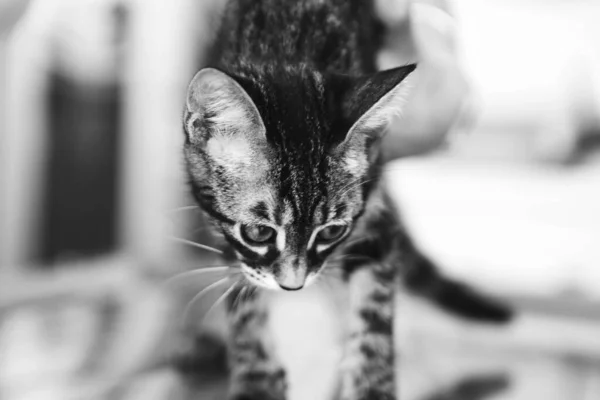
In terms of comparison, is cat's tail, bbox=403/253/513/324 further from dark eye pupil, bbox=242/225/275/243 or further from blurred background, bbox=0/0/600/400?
dark eye pupil, bbox=242/225/275/243

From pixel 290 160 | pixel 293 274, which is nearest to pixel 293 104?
pixel 290 160

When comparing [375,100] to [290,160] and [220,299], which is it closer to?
[290,160]

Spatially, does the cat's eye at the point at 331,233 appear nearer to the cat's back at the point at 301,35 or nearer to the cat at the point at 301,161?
the cat at the point at 301,161

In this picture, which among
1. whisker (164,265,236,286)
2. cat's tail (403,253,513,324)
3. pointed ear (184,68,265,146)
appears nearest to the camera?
pointed ear (184,68,265,146)

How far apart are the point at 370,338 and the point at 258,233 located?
163 mm

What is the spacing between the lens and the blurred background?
0.66m

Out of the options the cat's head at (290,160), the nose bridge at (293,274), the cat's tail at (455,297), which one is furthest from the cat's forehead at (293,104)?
the cat's tail at (455,297)

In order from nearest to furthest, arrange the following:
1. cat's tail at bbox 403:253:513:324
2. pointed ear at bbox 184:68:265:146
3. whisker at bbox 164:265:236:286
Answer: pointed ear at bbox 184:68:265:146, whisker at bbox 164:265:236:286, cat's tail at bbox 403:253:513:324

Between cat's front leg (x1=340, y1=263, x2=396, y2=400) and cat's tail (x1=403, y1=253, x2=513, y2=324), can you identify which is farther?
cat's tail (x1=403, y1=253, x2=513, y2=324)

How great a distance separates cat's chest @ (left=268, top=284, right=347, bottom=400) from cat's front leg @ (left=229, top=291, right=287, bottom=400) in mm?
17

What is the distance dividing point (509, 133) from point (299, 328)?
0.44 meters

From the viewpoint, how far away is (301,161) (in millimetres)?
507

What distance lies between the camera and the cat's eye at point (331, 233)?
21.2 inches

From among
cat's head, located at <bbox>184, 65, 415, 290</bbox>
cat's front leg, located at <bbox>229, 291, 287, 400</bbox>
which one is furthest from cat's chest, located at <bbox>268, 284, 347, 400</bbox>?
cat's head, located at <bbox>184, 65, 415, 290</bbox>
